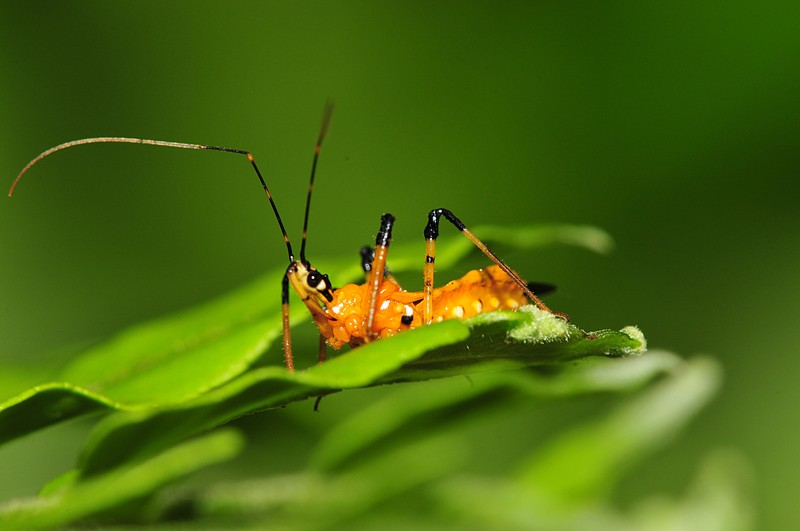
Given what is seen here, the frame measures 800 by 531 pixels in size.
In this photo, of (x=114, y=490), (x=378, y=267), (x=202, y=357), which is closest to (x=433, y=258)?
(x=378, y=267)

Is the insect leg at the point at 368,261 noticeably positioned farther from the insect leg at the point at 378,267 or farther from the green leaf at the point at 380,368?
the green leaf at the point at 380,368

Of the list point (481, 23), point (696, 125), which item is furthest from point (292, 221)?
point (696, 125)

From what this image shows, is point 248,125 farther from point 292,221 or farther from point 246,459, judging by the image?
point 246,459

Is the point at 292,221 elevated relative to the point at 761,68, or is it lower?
lower

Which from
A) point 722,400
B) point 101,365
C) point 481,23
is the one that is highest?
point 481,23

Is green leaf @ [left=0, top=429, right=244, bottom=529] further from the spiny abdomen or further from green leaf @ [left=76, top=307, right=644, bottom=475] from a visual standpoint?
the spiny abdomen

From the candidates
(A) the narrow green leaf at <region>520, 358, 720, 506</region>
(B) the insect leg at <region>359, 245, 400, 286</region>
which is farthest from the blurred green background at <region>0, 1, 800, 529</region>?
(B) the insect leg at <region>359, 245, 400, 286</region>
